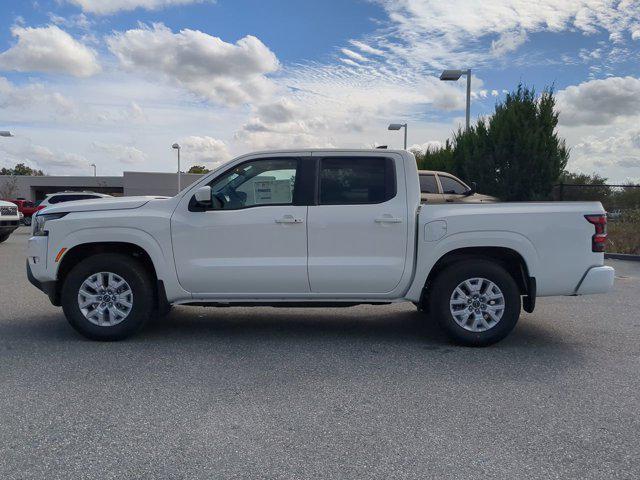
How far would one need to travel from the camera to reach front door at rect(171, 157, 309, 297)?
18.9ft

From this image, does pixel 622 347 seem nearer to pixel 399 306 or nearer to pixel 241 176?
pixel 399 306

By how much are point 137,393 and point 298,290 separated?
1.92 meters

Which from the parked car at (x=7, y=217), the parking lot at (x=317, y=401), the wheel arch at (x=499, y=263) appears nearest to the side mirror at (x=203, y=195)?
the parking lot at (x=317, y=401)

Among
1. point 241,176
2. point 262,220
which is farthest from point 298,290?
point 241,176

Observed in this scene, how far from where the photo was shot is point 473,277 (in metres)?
5.68

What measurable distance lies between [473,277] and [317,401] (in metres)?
2.19

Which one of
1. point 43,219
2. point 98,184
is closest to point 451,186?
point 43,219

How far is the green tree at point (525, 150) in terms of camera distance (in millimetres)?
17516

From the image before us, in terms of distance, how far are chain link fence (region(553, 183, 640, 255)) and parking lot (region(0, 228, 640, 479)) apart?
9.36 m

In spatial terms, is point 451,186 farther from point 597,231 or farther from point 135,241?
point 135,241

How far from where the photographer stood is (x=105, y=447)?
3.52 meters

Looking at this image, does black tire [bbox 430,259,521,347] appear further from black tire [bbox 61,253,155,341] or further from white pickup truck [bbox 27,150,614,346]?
black tire [bbox 61,253,155,341]

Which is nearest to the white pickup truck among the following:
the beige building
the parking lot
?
the parking lot

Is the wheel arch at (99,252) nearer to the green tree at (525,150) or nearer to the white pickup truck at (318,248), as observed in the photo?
the white pickup truck at (318,248)
